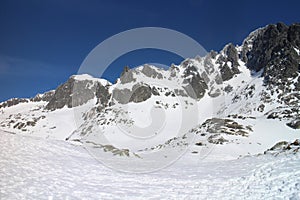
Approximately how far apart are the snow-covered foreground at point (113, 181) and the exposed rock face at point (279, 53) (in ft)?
381

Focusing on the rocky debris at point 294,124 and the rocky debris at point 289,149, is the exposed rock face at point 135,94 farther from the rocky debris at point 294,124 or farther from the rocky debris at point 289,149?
the rocky debris at point 289,149

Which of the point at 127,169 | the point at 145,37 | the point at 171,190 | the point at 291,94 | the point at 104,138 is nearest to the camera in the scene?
the point at 171,190

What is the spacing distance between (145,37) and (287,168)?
18.6 meters

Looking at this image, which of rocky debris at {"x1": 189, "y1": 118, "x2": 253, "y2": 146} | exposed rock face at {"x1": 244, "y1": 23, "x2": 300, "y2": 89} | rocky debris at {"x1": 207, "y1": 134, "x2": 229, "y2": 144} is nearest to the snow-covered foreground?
rocky debris at {"x1": 207, "y1": 134, "x2": 229, "y2": 144}

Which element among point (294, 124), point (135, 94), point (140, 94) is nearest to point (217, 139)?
point (294, 124)

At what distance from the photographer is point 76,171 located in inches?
639

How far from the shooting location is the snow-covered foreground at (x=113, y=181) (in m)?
11.6

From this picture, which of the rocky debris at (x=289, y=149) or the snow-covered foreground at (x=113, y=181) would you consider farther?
the rocky debris at (x=289, y=149)

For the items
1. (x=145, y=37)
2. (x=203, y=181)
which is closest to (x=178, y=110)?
(x=145, y=37)

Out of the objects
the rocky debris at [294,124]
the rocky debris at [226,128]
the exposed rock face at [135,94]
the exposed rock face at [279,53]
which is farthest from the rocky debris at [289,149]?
the exposed rock face at [135,94]

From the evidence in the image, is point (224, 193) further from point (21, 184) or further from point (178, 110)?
point (178, 110)

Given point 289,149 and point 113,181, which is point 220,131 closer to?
point 289,149

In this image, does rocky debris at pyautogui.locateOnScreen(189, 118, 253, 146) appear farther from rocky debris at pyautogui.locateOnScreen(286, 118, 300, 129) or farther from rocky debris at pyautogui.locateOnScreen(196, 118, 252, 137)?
rocky debris at pyautogui.locateOnScreen(286, 118, 300, 129)

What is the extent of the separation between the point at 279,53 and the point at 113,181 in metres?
143
